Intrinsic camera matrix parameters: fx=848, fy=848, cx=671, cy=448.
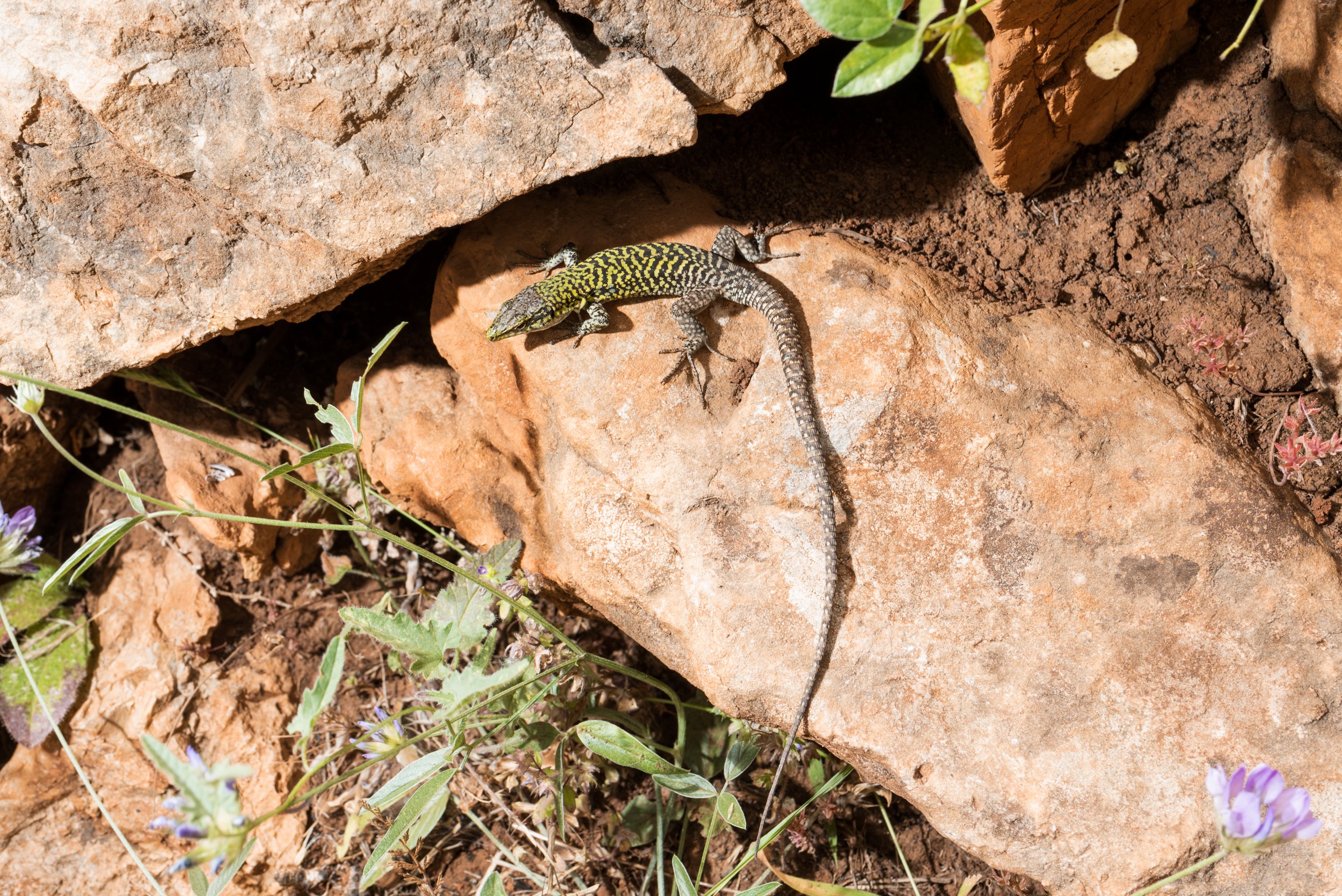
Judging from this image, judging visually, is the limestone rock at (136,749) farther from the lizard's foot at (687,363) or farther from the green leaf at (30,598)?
the lizard's foot at (687,363)

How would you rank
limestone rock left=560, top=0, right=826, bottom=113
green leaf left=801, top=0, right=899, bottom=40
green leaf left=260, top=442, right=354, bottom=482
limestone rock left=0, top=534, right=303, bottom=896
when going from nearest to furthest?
green leaf left=801, top=0, right=899, bottom=40, green leaf left=260, top=442, right=354, bottom=482, limestone rock left=560, top=0, right=826, bottom=113, limestone rock left=0, top=534, right=303, bottom=896

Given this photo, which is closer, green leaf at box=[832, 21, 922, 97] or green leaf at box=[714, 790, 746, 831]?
green leaf at box=[832, 21, 922, 97]

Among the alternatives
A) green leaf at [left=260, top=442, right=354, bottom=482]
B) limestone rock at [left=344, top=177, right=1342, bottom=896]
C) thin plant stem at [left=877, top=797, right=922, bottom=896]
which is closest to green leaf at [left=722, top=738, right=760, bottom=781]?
limestone rock at [left=344, top=177, right=1342, bottom=896]

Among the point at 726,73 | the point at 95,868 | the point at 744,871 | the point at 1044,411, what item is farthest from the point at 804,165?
the point at 95,868

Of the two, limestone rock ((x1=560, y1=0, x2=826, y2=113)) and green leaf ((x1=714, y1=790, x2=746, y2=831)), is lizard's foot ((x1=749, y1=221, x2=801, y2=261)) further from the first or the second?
green leaf ((x1=714, y1=790, x2=746, y2=831))

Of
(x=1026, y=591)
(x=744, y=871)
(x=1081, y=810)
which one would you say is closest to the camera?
(x=1081, y=810)

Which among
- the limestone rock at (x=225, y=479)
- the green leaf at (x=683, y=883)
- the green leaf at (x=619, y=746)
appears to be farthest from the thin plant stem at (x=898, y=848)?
the limestone rock at (x=225, y=479)

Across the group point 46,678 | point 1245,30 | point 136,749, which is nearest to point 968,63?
point 1245,30

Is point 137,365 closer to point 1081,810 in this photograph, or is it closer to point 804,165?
point 804,165
